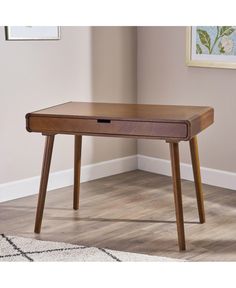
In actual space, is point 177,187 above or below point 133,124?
below

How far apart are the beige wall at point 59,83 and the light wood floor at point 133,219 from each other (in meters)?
0.24

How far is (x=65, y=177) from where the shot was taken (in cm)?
334

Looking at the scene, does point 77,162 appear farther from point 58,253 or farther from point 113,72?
point 113,72

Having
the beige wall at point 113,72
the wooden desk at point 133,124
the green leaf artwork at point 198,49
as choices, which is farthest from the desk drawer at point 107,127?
the green leaf artwork at point 198,49

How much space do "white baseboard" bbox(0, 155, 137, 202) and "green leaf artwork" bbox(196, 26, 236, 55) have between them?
39.2 inches

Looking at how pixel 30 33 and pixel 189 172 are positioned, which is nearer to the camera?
pixel 30 33

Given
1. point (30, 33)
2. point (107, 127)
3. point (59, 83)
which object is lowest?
point (107, 127)

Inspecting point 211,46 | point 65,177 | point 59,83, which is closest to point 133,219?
point 65,177

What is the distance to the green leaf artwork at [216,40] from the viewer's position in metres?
3.07

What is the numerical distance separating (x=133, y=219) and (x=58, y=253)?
625mm

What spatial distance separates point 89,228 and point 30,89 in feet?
3.34

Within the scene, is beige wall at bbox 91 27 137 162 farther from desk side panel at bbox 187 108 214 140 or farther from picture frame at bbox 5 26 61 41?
desk side panel at bbox 187 108 214 140
